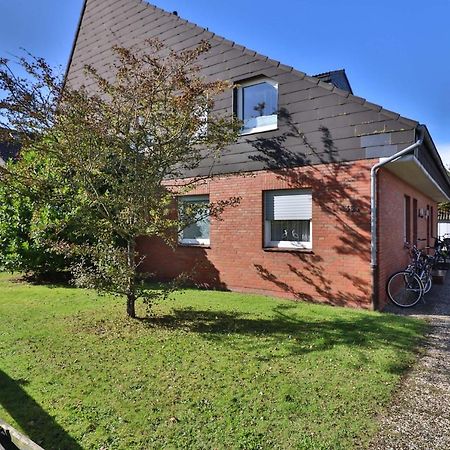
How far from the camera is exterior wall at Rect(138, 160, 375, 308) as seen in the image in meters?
7.76

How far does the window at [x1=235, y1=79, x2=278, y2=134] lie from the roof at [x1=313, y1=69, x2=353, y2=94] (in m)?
2.24

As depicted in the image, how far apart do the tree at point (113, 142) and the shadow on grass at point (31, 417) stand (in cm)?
219

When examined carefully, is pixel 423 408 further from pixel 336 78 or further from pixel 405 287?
pixel 336 78

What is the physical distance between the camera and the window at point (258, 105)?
9195 mm

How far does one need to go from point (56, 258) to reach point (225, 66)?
7035 mm

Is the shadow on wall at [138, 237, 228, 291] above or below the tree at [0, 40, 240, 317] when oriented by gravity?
below

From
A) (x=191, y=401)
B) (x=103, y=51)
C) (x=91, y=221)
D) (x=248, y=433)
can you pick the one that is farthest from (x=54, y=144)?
(x=103, y=51)

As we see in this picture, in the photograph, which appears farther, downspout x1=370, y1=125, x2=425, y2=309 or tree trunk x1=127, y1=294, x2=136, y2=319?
downspout x1=370, y1=125, x2=425, y2=309

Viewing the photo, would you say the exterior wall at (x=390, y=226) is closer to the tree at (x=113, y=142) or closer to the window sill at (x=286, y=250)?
the window sill at (x=286, y=250)

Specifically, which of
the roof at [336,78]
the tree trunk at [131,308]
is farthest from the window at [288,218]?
the roof at [336,78]

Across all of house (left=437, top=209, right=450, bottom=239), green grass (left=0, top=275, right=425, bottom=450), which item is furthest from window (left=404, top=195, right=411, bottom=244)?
house (left=437, top=209, right=450, bottom=239)

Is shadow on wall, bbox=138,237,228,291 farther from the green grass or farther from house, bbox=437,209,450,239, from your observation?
house, bbox=437,209,450,239

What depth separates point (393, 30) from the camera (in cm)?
960

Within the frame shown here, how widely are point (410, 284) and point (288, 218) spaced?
3.13m
